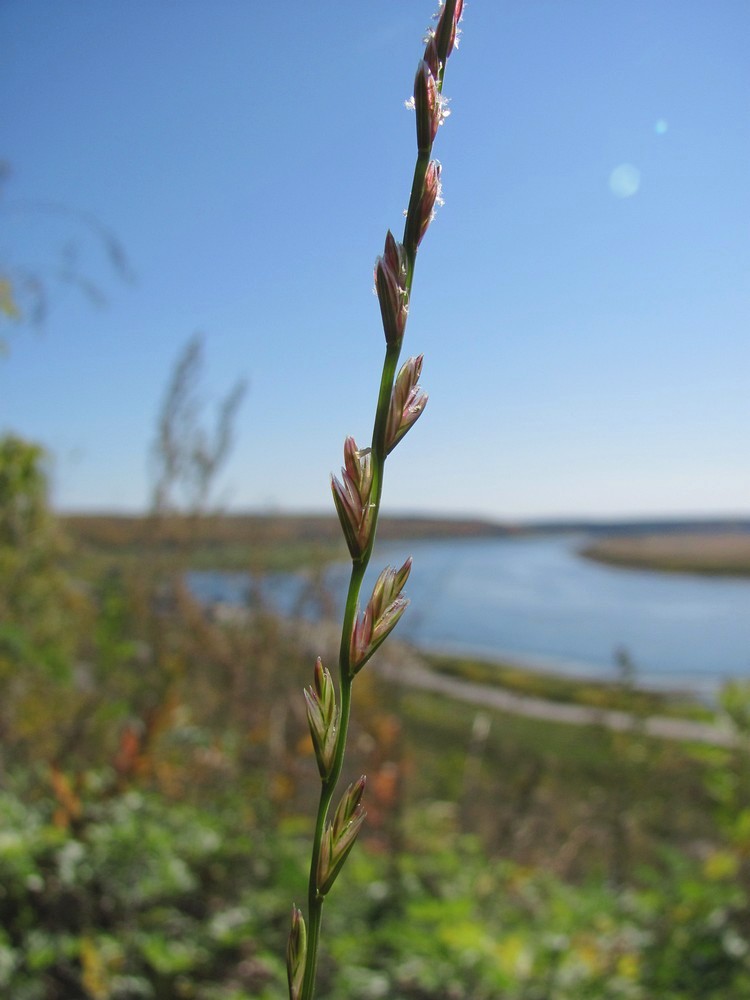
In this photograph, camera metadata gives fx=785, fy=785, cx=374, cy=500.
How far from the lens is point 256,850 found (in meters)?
4.10

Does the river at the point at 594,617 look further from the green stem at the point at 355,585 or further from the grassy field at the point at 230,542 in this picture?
the green stem at the point at 355,585

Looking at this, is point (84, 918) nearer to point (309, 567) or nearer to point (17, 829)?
point (17, 829)

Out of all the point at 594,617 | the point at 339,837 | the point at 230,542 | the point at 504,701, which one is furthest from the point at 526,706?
the point at 339,837

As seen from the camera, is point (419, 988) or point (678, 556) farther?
point (678, 556)

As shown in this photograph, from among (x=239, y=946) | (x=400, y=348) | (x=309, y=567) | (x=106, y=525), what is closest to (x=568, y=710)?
(x=106, y=525)

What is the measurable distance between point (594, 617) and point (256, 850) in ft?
158

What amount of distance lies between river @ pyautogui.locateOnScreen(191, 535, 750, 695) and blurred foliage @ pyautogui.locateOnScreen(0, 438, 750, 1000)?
2235 centimetres

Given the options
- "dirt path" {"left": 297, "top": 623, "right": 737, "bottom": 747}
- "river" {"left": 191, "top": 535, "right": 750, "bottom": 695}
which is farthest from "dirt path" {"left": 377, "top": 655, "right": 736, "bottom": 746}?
"river" {"left": 191, "top": 535, "right": 750, "bottom": 695}

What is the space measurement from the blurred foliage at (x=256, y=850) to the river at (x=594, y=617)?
2235 cm

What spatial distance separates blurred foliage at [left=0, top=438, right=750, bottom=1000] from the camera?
10.0ft

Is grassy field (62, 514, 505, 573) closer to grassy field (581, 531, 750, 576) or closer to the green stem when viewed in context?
the green stem

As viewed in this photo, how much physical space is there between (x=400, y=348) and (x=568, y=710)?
34.8 m

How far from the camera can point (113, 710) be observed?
4559 millimetres

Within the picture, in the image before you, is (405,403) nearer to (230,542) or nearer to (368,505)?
(368,505)
